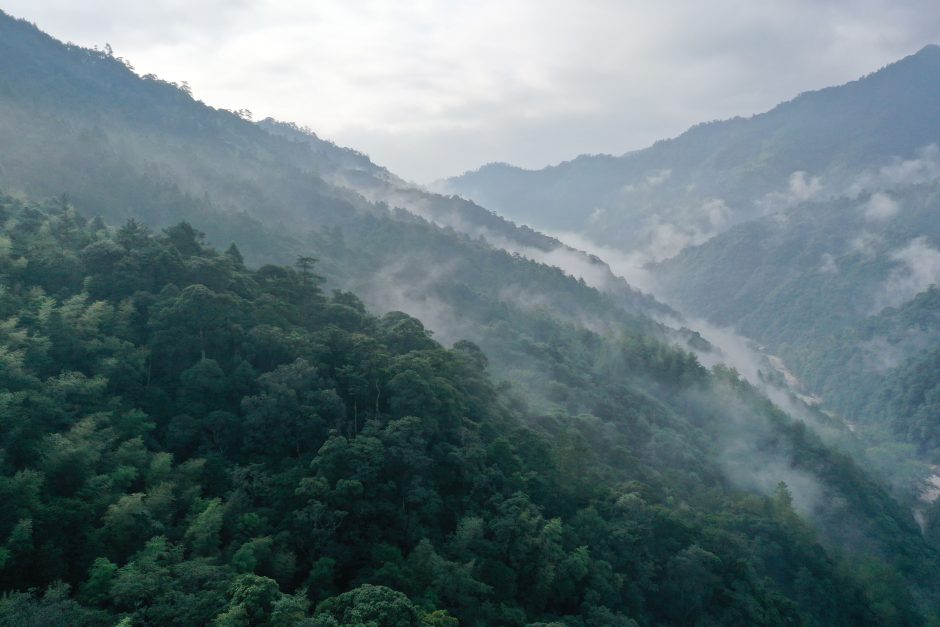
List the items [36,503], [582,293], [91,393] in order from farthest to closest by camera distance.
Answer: [582,293] < [91,393] < [36,503]

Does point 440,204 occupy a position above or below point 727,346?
above

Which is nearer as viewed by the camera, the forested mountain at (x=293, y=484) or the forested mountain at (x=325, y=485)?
the forested mountain at (x=293, y=484)

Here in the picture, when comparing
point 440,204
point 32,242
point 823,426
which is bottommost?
point 823,426

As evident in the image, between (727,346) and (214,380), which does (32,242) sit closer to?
(214,380)

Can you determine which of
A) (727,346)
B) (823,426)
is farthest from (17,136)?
(727,346)

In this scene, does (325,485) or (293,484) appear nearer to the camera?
(325,485)

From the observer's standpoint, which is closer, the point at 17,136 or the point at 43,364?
the point at 43,364

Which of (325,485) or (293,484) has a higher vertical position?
(325,485)

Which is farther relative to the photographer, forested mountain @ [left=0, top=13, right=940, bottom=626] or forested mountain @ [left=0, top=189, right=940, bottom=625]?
forested mountain @ [left=0, top=13, right=940, bottom=626]

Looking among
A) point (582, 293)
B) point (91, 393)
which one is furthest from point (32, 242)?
point (582, 293)

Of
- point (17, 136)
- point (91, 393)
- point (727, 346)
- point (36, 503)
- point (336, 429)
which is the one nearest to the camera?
point (36, 503)
